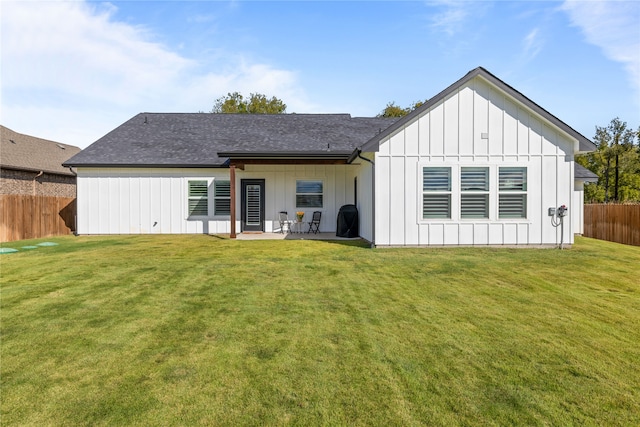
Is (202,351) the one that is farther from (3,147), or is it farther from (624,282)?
(3,147)

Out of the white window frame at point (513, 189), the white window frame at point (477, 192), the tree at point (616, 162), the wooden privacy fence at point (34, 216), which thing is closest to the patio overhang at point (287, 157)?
the white window frame at point (477, 192)

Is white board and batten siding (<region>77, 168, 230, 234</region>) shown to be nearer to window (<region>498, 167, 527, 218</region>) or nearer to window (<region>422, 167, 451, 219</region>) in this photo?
window (<region>422, 167, 451, 219</region>)

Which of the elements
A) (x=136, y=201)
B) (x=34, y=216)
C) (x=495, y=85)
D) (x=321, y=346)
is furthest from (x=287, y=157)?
(x=34, y=216)

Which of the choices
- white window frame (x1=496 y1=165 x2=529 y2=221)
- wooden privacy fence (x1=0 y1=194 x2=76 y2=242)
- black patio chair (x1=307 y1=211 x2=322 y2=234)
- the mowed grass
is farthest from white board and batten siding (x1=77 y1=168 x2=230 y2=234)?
white window frame (x1=496 y1=165 x2=529 y2=221)

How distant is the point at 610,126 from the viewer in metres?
37.7

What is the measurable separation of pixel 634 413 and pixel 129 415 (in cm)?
352

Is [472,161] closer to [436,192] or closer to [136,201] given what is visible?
[436,192]

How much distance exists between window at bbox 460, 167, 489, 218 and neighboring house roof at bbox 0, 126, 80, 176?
18704 millimetres

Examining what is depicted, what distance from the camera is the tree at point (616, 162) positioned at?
114ft

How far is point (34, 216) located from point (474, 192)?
15.8 metres

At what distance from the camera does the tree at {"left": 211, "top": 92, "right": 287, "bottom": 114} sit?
34969mm

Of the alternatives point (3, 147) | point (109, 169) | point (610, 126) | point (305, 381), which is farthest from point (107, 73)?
point (610, 126)

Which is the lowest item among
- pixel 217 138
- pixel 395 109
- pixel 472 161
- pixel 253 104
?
pixel 472 161

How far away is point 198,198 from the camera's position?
14062mm
